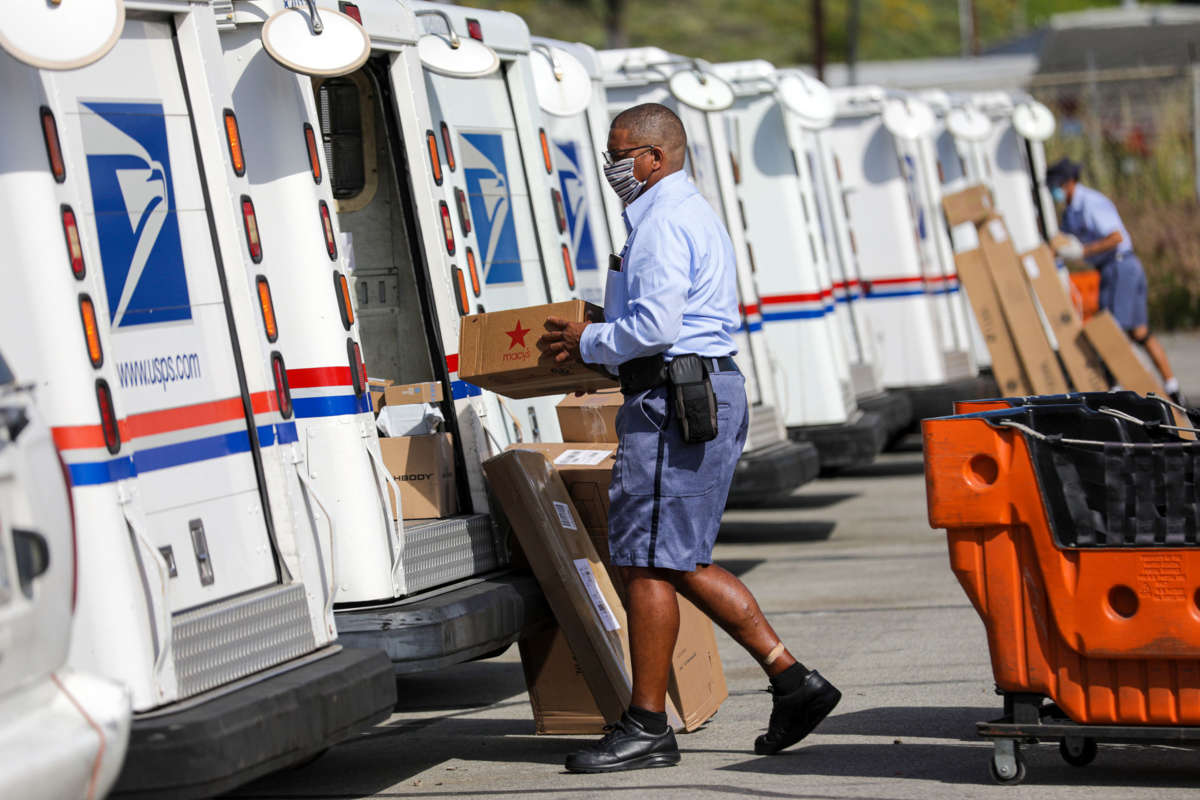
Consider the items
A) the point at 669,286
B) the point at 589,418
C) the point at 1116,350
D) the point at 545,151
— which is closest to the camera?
the point at 669,286

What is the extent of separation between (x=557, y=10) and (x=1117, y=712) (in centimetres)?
6763

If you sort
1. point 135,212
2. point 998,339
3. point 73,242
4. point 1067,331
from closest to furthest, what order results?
point 73,242 < point 135,212 < point 1067,331 < point 998,339

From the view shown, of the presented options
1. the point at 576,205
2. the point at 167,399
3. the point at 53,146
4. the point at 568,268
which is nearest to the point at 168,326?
the point at 167,399

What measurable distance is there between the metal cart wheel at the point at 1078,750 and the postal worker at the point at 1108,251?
9.19 meters

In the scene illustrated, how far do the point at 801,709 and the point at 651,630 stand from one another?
548 millimetres

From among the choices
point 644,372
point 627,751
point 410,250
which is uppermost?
point 410,250

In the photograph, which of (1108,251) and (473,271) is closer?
(473,271)

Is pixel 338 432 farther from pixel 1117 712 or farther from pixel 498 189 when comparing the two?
pixel 1117 712

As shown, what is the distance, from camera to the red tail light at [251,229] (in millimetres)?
5539

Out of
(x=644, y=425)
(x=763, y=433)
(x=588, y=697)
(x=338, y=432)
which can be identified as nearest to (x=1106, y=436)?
(x=644, y=425)

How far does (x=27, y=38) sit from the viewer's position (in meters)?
4.45

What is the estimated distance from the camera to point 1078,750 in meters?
5.60

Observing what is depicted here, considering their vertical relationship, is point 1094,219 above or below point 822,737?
above

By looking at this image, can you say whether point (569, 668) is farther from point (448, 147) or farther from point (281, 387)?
point (448, 147)
